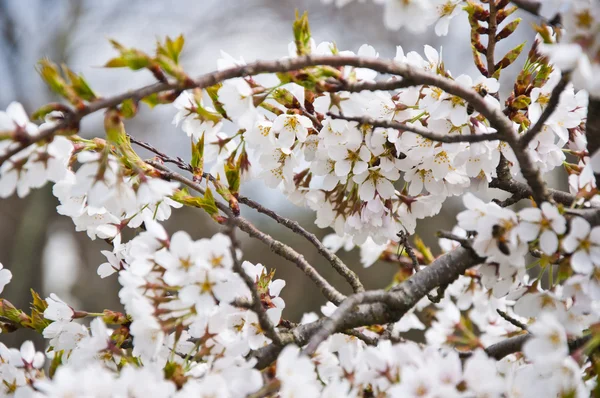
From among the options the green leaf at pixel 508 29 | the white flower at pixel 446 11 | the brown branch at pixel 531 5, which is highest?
the green leaf at pixel 508 29

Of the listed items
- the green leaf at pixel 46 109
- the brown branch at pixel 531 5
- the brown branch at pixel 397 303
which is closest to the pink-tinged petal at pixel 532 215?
the brown branch at pixel 397 303

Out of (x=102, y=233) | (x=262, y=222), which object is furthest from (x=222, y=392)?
(x=262, y=222)

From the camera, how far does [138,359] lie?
738 millimetres

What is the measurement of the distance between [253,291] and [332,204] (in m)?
0.40

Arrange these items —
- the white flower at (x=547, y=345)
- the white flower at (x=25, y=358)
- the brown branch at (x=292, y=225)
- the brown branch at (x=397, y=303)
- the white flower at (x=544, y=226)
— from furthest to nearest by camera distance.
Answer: the brown branch at (x=292, y=225)
the white flower at (x=25, y=358)
the brown branch at (x=397, y=303)
the white flower at (x=544, y=226)
the white flower at (x=547, y=345)

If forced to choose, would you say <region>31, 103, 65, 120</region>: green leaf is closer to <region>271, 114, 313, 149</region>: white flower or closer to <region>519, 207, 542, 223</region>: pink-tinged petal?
<region>271, 114, 313, 149</region>: white flower

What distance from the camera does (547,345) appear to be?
539 millimetres

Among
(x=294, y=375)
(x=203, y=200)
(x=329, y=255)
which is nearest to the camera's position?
(x=294, y=375)

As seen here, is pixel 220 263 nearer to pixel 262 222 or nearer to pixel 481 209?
pixel 481 209

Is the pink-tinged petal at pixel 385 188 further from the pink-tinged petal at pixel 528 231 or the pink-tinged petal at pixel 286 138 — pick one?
the pink-tinged petal at pixel 528 231

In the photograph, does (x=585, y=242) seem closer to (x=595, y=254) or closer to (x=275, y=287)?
(x=595, y=254)

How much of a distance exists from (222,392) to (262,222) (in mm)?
6019

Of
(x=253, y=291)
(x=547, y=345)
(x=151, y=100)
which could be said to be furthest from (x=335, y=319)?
(x=151, y=100)

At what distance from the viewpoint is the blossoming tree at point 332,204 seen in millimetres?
557
